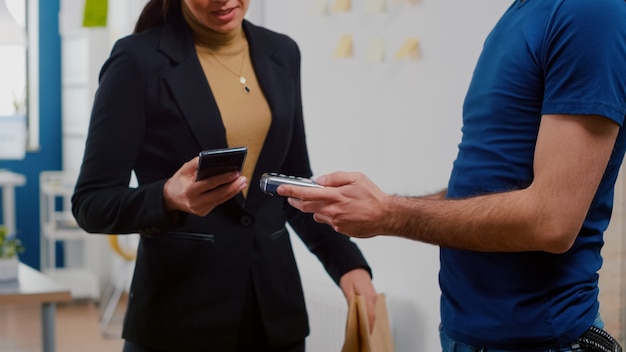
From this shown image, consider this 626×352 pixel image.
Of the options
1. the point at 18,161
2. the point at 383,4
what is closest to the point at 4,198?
the point at 18,161

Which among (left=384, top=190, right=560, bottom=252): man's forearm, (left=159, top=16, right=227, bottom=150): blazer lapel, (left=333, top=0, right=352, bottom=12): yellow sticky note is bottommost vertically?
(left=384, top=190, right=560, bottom=252): man's forearm

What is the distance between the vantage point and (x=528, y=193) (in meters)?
1.23

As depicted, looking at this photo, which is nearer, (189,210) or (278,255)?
(189,210)

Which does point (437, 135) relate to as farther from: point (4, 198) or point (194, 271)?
point (4, 198)

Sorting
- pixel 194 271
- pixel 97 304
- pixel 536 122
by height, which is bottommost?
pixel 97 304

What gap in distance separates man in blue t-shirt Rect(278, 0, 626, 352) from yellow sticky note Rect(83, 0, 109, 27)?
207cm

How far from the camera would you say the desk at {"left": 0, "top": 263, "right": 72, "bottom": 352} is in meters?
2.94

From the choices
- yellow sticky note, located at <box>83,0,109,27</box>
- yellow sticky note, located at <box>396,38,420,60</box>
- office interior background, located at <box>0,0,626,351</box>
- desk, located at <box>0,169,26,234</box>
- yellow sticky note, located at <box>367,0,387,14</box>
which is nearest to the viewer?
office interior background, located at <box>0,0,626,351</box>

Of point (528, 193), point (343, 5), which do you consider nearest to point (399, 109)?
point (343, 5)

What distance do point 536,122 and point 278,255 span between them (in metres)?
0.72

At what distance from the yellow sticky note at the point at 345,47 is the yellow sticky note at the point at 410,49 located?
1.12 feet

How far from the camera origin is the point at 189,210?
63.0 inches

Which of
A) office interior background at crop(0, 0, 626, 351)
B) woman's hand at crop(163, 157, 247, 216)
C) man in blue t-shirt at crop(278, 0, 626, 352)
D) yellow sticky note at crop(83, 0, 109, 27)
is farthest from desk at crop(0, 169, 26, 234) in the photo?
man in blue t-shirt at crop(278, 0, 626, 352)

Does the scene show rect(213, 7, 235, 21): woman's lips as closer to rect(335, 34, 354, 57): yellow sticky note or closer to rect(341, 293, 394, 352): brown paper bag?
rect(341, 293, 394, 352): brown paper bag
